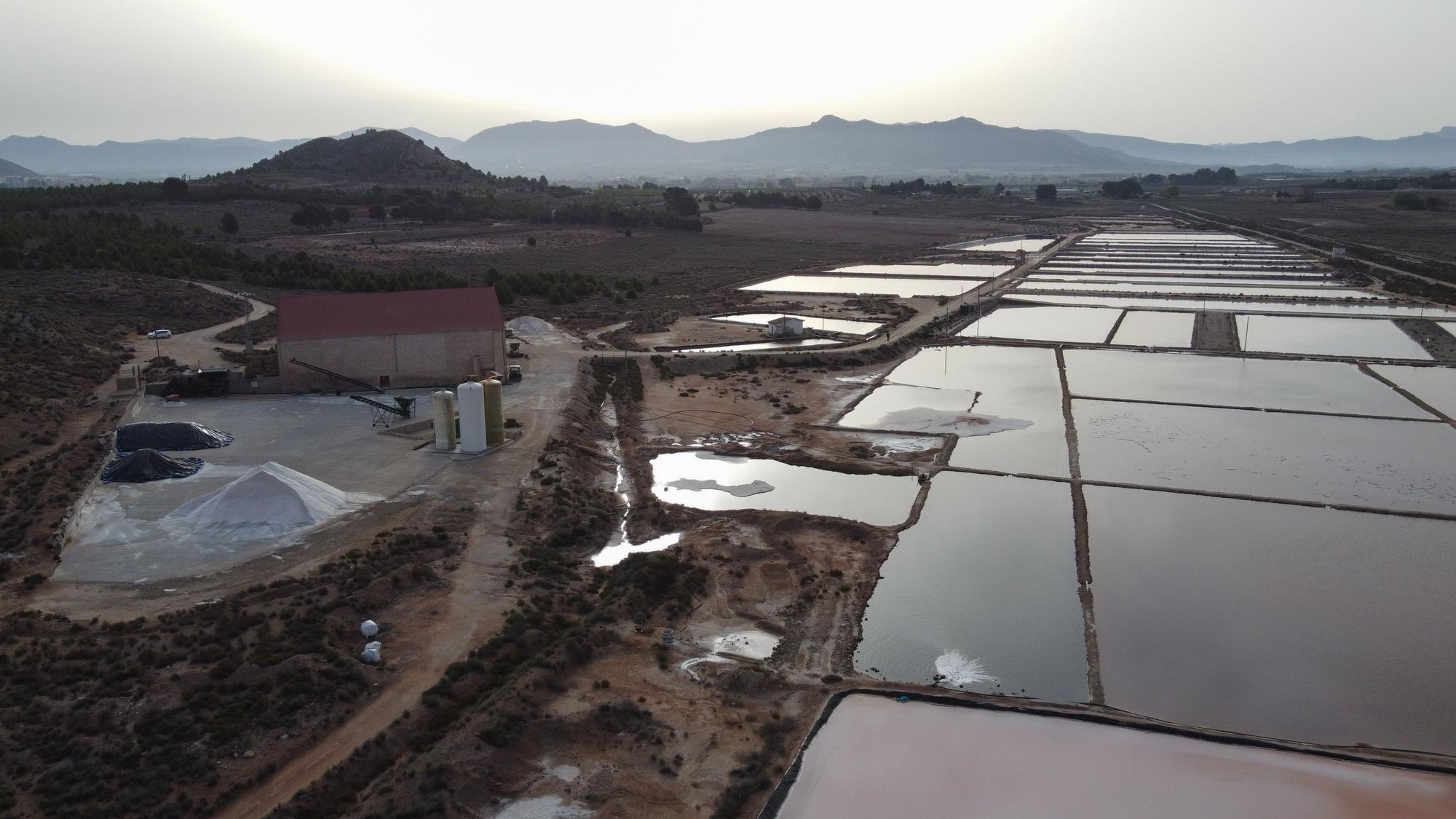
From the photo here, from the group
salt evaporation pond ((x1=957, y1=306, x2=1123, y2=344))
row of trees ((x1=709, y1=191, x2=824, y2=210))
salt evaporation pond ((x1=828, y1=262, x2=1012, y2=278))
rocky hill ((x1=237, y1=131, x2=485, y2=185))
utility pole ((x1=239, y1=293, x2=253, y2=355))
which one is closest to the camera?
utility pole ((x1=239, y1=293, x2=253, y2=355))

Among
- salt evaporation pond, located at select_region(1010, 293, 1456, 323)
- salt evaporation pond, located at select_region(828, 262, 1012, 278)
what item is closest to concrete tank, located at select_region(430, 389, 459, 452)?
salt evaporation pond, located at select_region(1010, 293, 1456, 323)

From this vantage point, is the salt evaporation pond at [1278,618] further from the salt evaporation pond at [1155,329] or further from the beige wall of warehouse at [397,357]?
the salt evaporation pond at [1155,329]

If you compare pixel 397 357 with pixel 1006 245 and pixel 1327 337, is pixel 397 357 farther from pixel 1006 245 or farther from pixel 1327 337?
pixel 1006 245

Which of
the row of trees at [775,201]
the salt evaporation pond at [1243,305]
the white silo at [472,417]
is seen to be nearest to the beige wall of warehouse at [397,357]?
the white silo at [472,417]

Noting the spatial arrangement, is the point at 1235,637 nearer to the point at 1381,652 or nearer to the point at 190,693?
the point at 1381,652

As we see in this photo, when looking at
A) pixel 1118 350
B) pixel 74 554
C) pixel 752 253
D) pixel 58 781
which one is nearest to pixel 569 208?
pixel 752 253

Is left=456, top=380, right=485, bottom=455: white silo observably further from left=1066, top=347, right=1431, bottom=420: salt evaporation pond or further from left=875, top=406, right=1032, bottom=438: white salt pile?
left=1066, top=347, right=1431, bottom=420: salt evaporation pond
